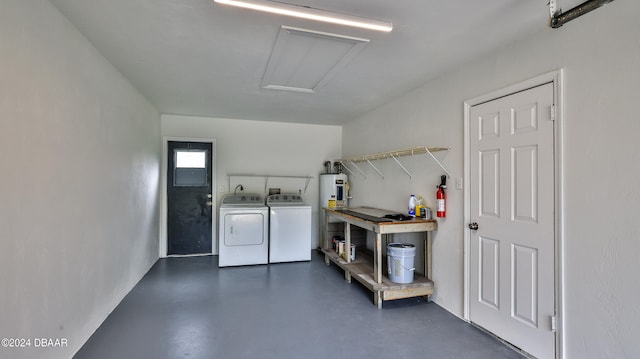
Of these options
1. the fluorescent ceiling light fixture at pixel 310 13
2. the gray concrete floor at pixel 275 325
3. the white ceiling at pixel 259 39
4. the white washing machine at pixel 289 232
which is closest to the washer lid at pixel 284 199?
the white washing machine at pixel 289 232

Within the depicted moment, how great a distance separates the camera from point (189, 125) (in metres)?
5.30

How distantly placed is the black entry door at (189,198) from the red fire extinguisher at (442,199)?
3907 millimetres

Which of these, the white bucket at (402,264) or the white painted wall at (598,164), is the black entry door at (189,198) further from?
the white painted wall at (598,164)

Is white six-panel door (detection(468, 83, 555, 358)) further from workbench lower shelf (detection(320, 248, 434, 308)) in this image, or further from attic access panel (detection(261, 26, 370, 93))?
attic access panel (detection(261, 26, 370, 93))

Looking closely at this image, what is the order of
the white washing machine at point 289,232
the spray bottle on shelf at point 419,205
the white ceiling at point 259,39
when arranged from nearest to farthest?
the white ceiling at point 259,39, the spray bottle on shelf at point 419,205, the white washing machine at point 289,232

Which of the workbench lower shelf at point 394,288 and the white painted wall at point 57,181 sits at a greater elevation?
the white painted wall at point 57,181

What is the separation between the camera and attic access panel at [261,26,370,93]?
2.37m

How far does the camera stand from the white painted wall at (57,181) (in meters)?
1.58

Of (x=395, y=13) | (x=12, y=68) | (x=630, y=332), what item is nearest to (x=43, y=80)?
(x=12, y=68)

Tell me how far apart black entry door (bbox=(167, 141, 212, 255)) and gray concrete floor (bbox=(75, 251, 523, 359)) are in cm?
128

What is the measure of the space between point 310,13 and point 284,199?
364 cm

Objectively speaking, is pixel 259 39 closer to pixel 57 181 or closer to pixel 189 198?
pixel 57 181

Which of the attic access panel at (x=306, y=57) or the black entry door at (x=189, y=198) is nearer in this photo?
the attic access panel at (x=306, y=57)

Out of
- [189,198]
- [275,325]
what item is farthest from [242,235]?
[275,325]
